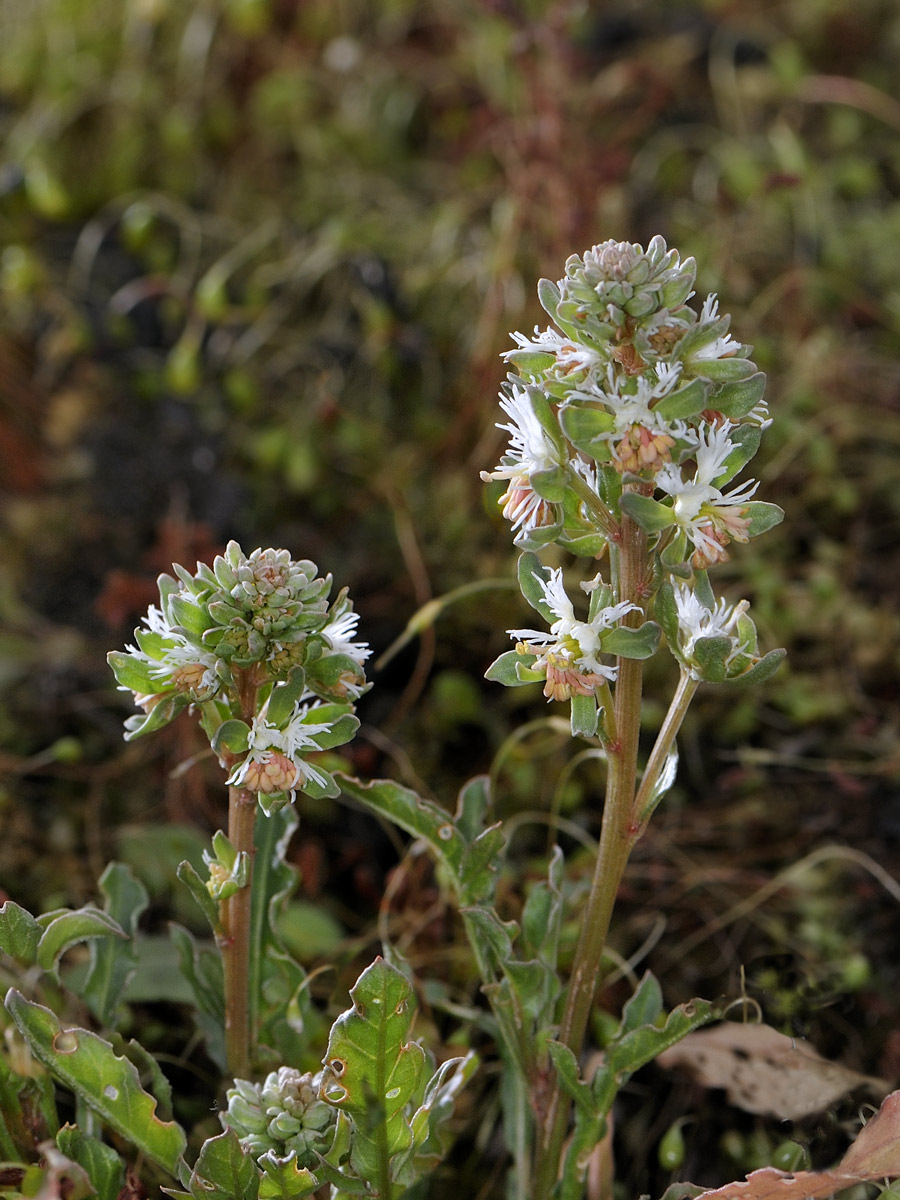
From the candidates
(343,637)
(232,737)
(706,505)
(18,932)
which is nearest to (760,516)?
(706,505)

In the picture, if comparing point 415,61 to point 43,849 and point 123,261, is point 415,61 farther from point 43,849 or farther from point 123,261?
point 43,849

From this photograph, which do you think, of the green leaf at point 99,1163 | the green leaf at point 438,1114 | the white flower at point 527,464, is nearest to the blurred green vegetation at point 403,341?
the green leaf at point 438,1114

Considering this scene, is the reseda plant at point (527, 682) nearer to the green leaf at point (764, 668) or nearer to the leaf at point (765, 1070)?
the green leaf at point (764, 668)

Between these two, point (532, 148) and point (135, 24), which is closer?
point (532, 148)

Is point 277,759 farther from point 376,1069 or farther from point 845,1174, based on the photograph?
point 845,1174

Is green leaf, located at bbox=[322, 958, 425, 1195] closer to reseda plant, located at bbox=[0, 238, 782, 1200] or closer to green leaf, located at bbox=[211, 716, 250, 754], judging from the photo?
reseda plant, located at bbox=[0, 238, 782, 1200]

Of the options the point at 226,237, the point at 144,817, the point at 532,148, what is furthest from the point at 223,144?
the point at 144,817
